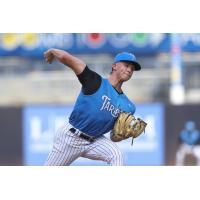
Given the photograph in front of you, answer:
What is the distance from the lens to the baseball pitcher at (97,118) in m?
5.61

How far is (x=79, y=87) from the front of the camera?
841cm

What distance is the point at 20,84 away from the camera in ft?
29.5

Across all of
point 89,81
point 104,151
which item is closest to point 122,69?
point 89,81

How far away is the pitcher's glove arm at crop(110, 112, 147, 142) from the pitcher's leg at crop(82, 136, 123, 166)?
0.07 meters

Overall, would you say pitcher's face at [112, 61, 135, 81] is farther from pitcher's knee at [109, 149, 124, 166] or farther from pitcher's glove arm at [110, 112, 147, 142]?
pitcher's knee at [109, 149, 124, 166]

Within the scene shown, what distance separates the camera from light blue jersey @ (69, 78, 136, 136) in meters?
5.61

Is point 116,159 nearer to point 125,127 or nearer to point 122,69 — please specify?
point 125,127

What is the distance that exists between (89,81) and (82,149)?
1.97ft

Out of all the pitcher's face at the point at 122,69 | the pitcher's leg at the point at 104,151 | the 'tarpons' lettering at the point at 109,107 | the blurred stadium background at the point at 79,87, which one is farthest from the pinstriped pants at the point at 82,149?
the blurred stadium background at the point at 79,87

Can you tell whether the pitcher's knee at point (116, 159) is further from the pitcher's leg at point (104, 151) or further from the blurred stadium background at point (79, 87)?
Answer: the blurred stadium background at point (79, 87)

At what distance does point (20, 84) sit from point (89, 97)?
3.50 metres

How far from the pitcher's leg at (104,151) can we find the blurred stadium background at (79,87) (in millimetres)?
2243

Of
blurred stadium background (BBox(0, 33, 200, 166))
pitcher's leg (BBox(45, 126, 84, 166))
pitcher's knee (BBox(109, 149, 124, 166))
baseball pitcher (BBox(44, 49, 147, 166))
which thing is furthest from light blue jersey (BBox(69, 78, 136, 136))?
blurred stadium background (BBox(0, 33, 200, 166))
